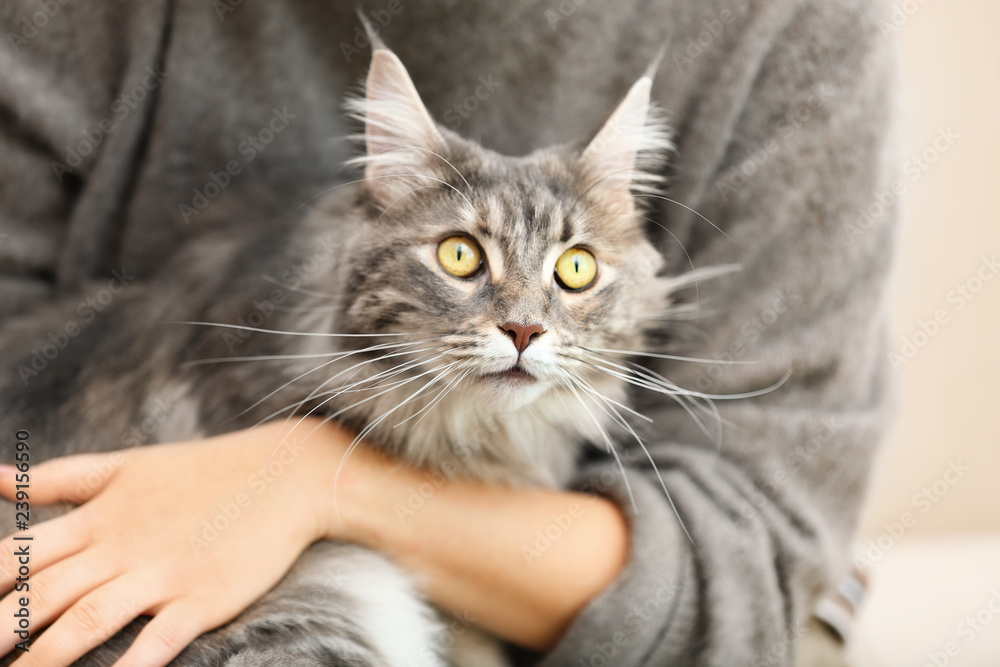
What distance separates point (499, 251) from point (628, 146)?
299 millimetres

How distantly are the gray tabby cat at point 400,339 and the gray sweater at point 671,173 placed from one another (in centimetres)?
14

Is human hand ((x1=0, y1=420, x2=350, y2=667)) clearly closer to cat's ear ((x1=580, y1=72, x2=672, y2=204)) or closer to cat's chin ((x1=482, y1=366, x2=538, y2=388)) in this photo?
cat's chin ((x1=482, y1=366, x2=538, y2=388))

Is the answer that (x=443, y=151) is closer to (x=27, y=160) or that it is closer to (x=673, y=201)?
(x=673, y=201)

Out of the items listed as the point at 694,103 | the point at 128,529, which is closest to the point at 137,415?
the point at 128,529

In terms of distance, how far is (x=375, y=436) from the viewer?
1190mm

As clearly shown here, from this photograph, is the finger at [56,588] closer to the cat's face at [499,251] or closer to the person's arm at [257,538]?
the person's arm at [257,538]

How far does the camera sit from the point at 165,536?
1.05 metres

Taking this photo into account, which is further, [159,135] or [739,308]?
[159,135]

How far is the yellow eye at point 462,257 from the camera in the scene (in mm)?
1094

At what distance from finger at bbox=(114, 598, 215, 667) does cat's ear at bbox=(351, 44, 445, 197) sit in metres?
0.69

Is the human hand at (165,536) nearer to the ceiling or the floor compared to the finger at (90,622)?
nearer to the ceiling

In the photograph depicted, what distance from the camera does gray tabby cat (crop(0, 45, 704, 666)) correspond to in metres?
1.03

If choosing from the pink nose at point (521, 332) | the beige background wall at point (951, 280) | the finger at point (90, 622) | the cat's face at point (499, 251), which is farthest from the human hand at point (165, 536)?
the beige background wall at point (951, 280)

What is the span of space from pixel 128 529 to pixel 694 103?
118 cm
